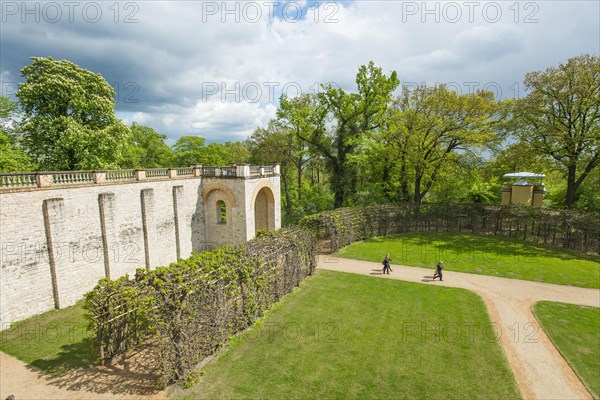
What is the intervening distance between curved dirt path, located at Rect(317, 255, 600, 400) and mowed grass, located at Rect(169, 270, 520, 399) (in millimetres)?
602

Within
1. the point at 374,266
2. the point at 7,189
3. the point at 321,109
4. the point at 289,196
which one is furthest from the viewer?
the point at 289,196

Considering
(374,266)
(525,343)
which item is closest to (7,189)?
(374,266)

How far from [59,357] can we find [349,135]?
29709mm

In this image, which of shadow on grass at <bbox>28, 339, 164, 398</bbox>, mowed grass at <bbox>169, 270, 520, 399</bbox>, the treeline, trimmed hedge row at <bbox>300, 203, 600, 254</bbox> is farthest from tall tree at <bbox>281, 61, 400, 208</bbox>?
shadow on grass at <bbox>28, 339, 164, 398</bbox>

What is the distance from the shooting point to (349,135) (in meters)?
33.0

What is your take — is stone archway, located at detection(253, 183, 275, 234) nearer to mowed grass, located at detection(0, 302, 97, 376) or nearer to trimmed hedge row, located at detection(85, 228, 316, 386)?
trimmed hedge row, located at detection(85, 228, 316, 386)

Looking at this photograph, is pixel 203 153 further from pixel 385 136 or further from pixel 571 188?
pixel 571 188

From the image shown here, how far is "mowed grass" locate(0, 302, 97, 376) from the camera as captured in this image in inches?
420

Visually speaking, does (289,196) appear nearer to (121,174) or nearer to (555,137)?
(121,174)

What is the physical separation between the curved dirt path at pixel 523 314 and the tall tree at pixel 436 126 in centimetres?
1480

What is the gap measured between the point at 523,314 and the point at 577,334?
2.04 meters

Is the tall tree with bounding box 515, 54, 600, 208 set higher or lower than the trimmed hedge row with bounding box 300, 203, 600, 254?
higher

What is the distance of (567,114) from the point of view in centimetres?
2592

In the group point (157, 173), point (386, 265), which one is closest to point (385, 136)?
point (386, 265)
